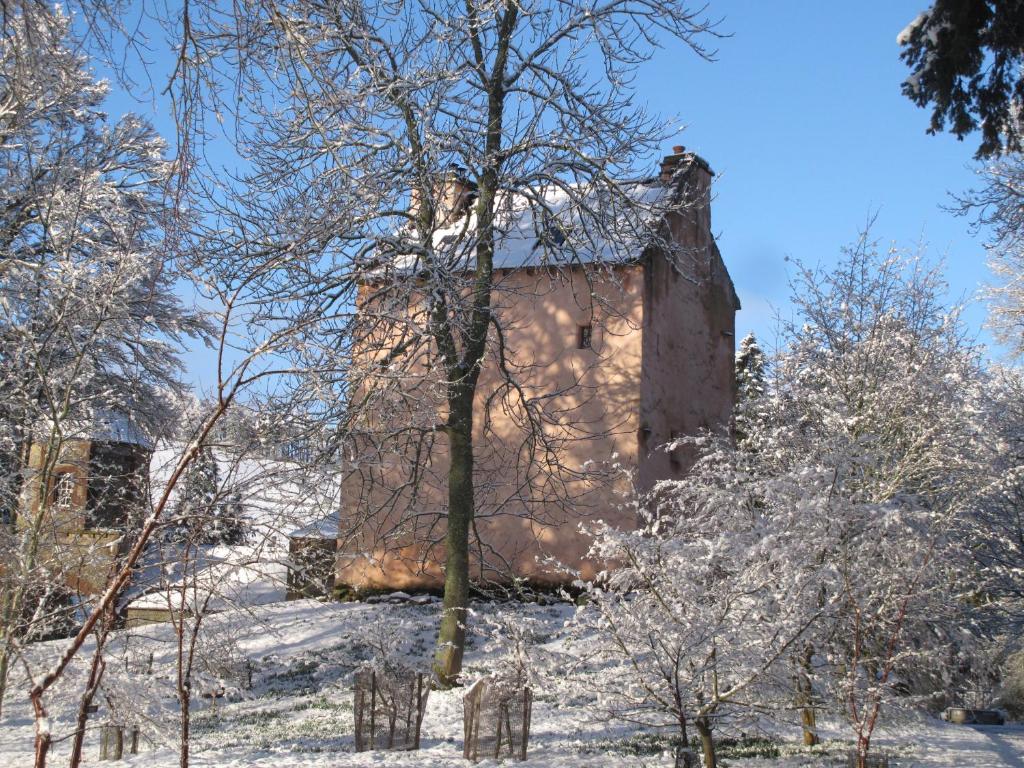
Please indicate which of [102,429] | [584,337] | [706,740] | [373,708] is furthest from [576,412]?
[706,740]

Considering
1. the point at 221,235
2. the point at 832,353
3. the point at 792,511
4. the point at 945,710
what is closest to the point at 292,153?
the point at 221,235

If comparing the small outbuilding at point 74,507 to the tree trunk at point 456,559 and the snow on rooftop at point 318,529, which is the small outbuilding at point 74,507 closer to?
the snow on rooftop at point 318,529

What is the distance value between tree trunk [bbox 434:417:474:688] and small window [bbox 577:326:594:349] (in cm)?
750

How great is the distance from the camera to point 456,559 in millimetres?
14805

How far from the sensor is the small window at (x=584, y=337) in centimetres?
2225

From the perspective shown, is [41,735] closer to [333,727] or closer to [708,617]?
[708,617]

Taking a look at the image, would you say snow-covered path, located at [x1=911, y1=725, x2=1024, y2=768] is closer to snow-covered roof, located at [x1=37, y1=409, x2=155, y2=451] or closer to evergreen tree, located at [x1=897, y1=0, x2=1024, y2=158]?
evergreen tree, located at [x1=897, y1=0, x2=1024, y2=158]

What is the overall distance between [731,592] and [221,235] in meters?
8.76

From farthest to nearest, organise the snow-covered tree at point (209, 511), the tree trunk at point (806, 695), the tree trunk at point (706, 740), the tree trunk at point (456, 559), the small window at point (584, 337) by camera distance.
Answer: the small window at point (584, 337), the tree trunk at point (456, 559), the tree trunk at point (806, 695), the tree trunk at point (706, 740), the snow-covered tree at point (209, 511)

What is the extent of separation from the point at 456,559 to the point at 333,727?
309 cm

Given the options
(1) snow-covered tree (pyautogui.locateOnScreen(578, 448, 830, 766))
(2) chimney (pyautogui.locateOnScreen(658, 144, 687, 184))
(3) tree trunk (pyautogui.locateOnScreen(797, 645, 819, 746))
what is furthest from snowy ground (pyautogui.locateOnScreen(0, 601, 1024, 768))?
(2) chimney (pyautogui.locateOnScreen(658, 144, 687, 184))

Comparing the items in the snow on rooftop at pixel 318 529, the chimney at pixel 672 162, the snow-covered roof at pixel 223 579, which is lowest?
the snow-covered roof at pixel 223 579

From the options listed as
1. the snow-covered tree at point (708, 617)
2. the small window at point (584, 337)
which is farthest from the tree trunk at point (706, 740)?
the small window at point (584, 337)

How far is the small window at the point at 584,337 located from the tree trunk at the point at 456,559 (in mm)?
7498
